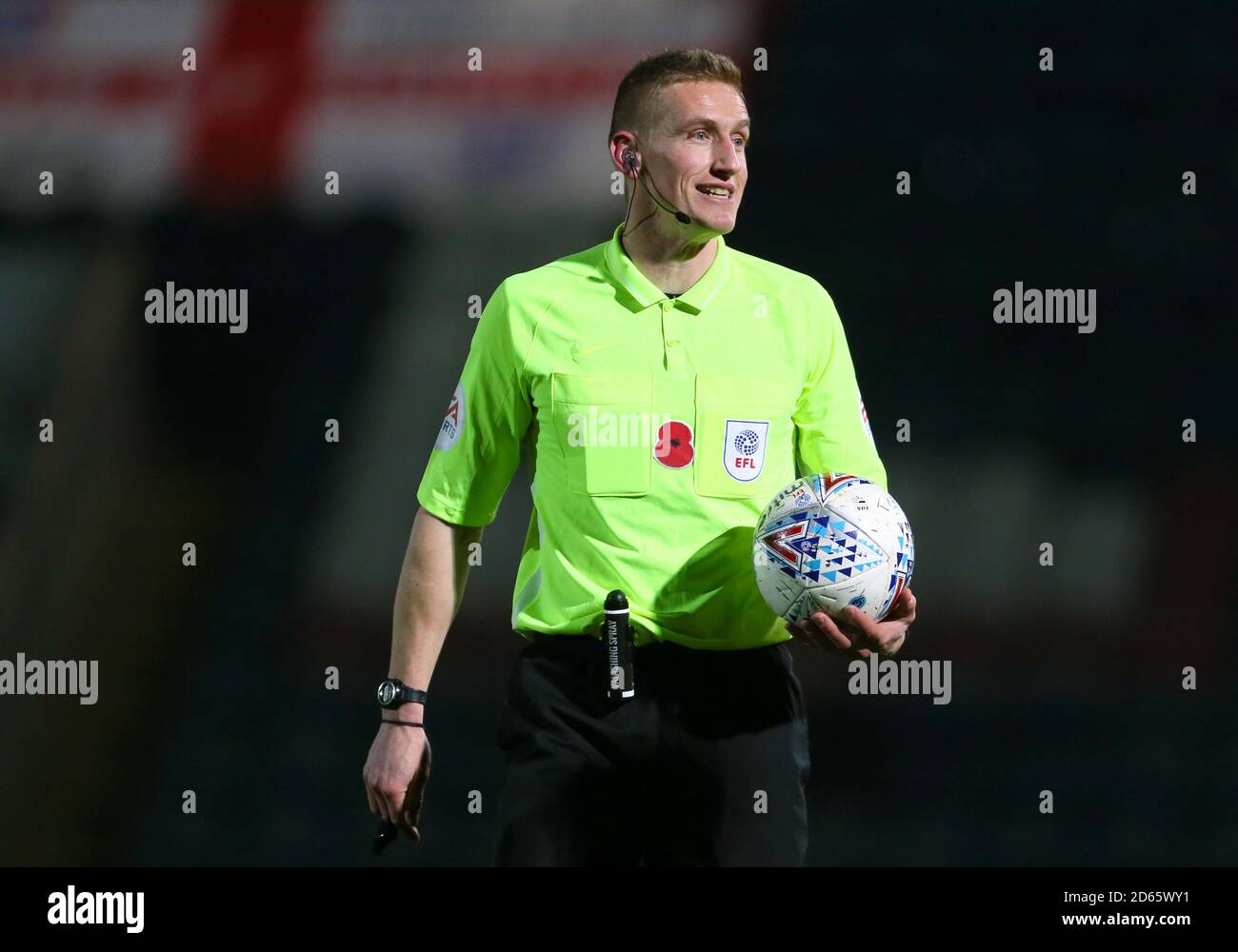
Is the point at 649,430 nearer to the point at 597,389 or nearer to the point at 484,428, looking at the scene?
the point at 597,389

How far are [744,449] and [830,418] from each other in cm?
20

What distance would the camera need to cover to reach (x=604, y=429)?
2.80 m

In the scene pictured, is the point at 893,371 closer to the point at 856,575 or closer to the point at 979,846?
the point at 979,846

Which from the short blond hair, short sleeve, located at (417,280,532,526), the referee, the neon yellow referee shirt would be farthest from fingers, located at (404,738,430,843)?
the short blond hair

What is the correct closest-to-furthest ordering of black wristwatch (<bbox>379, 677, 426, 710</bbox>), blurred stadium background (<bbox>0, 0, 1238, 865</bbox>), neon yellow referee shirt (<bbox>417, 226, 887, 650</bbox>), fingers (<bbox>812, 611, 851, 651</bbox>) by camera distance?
fingers (<bbox>812, 611, 851, 651</bbox>) < neon yellow referee shirt (<bbox>417, 226, 887, 650</bbox>) < black wristwatch (<bbox>379, 677, 426, 710</bbox>) < blurred stadium background (<bbox>0, 0, 1238, 865</bbox>)

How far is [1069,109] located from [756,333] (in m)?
2.60

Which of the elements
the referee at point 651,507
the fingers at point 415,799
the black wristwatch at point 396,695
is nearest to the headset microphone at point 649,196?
the referee at point 651,507

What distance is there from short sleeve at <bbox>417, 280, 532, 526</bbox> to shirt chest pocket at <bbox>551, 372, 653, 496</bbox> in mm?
102

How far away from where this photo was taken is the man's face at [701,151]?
114 inches

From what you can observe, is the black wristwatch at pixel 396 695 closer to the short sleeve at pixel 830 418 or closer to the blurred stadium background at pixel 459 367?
the short sleeve at pixel 830 418

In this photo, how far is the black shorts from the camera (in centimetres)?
272

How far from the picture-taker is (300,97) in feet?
17.3

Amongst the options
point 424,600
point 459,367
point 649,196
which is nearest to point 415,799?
point 424,600

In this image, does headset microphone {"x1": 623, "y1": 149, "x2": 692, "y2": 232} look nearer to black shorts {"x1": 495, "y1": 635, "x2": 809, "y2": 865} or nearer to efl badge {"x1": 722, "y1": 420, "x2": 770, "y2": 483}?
efl badge {"x1": 722, "y1": 420, "x2": 770, "y2": 483}
